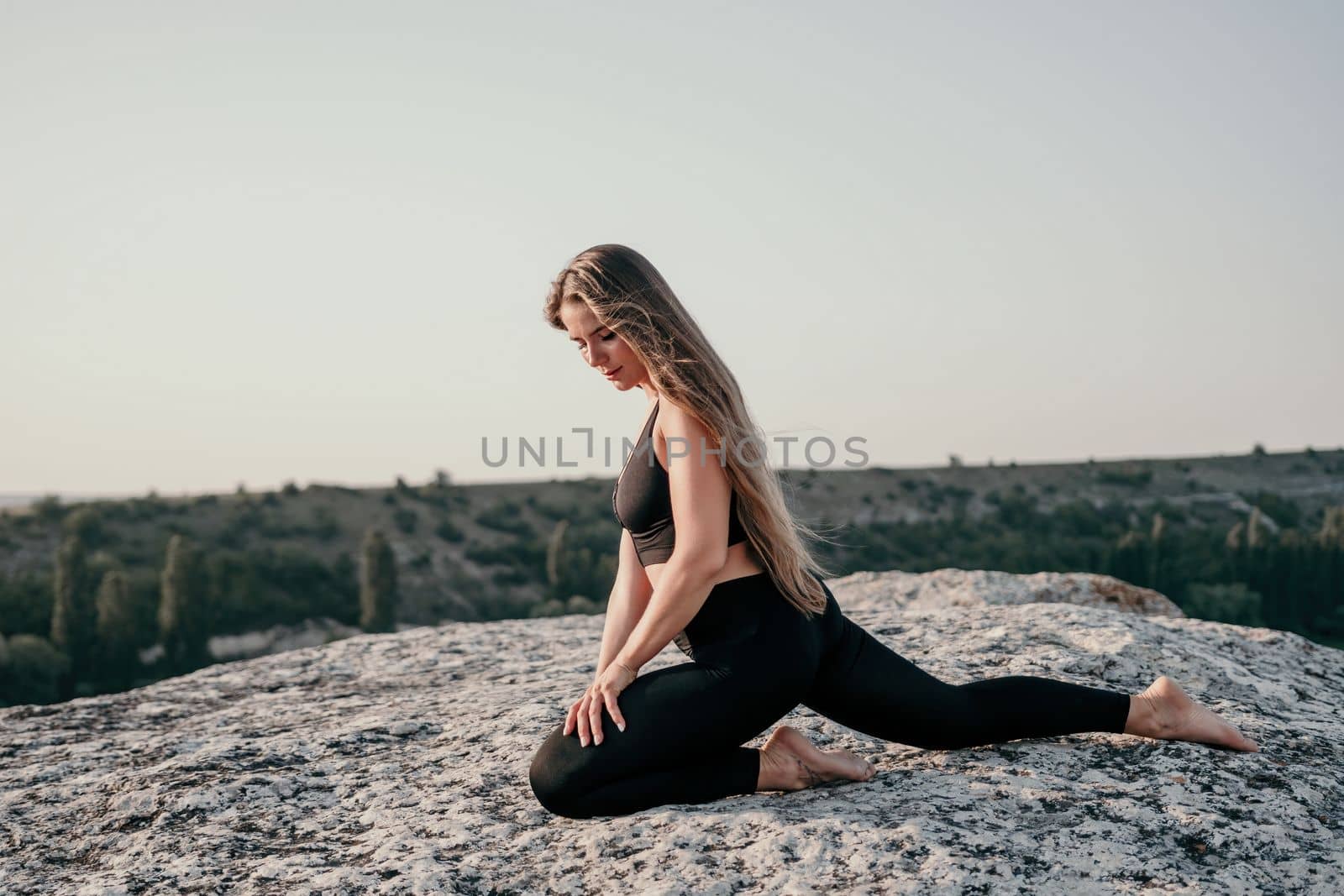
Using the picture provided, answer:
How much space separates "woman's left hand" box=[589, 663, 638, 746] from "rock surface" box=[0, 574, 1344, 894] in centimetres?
31

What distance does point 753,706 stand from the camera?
346 centimetres

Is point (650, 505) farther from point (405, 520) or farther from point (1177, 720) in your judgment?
point (405, 520)

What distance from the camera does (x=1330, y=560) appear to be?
40.9 meters

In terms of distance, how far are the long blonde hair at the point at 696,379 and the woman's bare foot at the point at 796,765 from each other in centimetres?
46

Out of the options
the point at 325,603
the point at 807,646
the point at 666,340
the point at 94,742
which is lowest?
the point at 325,603

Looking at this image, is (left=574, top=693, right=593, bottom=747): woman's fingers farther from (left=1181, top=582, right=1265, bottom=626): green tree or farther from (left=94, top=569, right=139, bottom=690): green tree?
(left=1181, top=582, right=1265, bottom=626): green tree

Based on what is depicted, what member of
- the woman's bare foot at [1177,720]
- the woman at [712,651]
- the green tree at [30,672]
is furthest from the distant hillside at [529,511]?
the woman at [712,651]

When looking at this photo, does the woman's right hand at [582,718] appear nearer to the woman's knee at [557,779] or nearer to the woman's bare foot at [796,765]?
the woman's knee at [557,779]

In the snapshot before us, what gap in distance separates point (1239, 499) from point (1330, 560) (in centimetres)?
2476

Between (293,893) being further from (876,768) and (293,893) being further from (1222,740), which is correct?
(1222,740)

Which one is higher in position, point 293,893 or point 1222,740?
point 1222,740

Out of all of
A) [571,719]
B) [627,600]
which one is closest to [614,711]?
[571,719]

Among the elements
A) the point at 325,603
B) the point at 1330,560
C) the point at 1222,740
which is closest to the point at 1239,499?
the point at 1330,560

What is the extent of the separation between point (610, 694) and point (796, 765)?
716 mm
